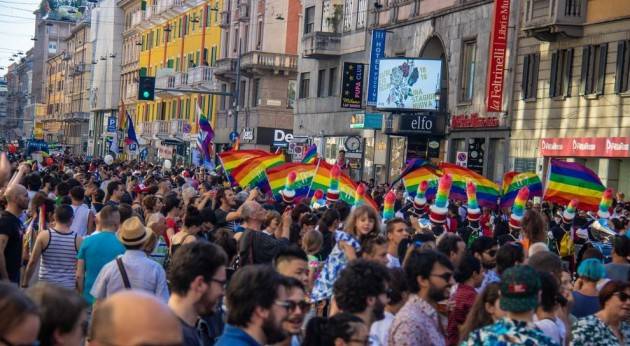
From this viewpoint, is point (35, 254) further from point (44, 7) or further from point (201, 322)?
point (44, 7)

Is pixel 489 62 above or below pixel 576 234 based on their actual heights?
above

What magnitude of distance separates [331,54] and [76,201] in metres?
34.2

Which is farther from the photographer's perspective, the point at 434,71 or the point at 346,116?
the point at 346,116

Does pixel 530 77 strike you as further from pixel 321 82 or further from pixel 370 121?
pixel 321 82

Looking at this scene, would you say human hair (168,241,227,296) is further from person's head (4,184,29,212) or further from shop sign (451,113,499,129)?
shop sign (451,113,499,129)

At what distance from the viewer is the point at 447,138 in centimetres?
3762

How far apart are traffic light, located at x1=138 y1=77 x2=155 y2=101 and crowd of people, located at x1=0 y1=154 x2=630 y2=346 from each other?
26483 millimetres

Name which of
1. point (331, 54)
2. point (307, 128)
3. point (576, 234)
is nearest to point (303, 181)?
point (576, 234)

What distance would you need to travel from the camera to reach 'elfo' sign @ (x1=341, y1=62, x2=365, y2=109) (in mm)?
43438

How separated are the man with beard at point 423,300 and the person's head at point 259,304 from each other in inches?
52.8

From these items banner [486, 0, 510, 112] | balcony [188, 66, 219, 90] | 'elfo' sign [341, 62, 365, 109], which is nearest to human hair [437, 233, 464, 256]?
banner [486, 0, 510, 112]

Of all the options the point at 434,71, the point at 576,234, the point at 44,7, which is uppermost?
the point at 44,7

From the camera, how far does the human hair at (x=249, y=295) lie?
5375 mm

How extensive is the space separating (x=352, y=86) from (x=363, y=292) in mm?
37379
